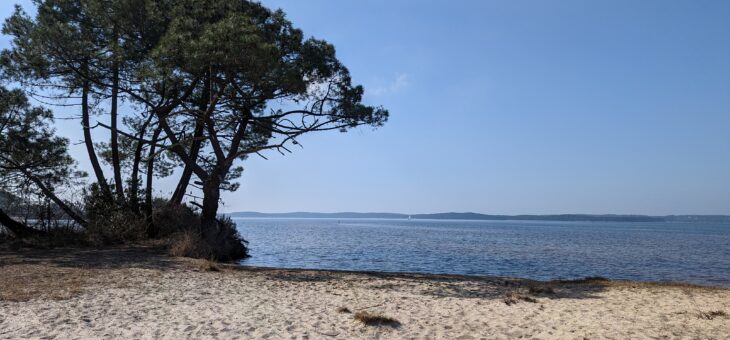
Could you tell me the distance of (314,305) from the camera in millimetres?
8930

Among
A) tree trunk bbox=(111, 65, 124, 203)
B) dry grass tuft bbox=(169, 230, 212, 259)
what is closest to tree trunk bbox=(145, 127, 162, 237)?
tree trunk bbox=(111, 65, 124, 203)

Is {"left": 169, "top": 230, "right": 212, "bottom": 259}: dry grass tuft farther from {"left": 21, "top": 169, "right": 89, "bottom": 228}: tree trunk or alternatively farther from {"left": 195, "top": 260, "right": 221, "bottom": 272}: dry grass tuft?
{"left": 21, "top": 169, "right": 89, "bottom": 228}: tree trunk

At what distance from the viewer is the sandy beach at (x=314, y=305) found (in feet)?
23.1

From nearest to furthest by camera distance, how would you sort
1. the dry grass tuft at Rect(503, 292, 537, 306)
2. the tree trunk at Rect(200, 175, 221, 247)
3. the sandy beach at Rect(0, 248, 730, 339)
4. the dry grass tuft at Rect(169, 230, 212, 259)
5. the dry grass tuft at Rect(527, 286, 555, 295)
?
the sandy beach at Rect(0, 248, 730, 339), the dry grass tuft at Rect(503, 292, 537, 306), the dry grass tuft at Rect(527, 286, 555, 295), the dry grass tuft at Rect(169, 230, 212, 259), the tree trunk at Rect(200, 175, 221, 247)

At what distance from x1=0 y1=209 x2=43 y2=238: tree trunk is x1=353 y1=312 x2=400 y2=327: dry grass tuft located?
16.8 metres

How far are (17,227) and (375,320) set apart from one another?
17526 millimetres

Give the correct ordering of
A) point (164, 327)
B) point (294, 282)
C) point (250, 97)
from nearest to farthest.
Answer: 1. point (164, 327)
2. point (294, 282)
3. point (250, 97)

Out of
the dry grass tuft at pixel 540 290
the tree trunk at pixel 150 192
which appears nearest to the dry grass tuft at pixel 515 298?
the dry grass tuft at pixel 540 290

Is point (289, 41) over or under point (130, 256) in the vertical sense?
over

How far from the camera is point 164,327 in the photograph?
22.6 ft

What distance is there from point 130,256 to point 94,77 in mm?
5904

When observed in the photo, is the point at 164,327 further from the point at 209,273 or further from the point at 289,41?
the point at 289,41

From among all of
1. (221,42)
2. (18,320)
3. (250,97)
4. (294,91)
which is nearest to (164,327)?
(18,320)

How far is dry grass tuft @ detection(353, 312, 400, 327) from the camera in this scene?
7.57 m
